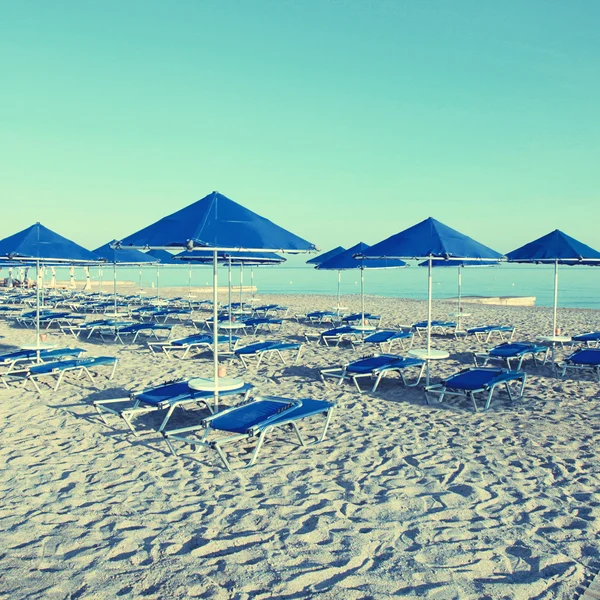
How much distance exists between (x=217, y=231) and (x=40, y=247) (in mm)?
3938

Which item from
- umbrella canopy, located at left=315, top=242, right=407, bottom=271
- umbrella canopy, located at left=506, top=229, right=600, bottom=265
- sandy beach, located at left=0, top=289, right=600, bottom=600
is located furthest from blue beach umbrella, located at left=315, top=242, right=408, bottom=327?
sandy beach, located at left=0, top=289, right=600, bottom=600

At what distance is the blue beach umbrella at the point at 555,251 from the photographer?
834 cm

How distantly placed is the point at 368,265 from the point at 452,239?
5.47 meters

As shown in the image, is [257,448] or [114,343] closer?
[257,448]

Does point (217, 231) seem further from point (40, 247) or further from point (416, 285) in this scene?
point (416, 285)

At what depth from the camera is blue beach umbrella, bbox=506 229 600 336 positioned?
8344 mm

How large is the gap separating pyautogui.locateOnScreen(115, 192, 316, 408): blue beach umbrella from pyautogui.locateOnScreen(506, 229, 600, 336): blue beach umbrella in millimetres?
4520

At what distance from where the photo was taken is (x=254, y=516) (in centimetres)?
350

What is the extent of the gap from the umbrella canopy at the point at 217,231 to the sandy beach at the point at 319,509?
1762 mm

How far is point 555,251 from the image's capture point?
8.48 metres

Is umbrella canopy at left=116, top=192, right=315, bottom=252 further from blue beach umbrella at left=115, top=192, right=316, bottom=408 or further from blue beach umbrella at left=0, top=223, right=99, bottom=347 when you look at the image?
blue beach umbrella at left=0, top=223, right=99, bottom=347

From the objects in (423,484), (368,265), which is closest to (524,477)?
(423,484)

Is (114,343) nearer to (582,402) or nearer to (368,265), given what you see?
(368,265)

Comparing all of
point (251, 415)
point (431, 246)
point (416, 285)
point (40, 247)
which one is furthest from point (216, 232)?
point (416, 285)
